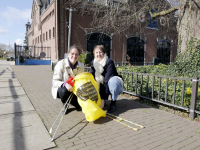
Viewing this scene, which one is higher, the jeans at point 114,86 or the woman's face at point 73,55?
the woman's face at point 73,55

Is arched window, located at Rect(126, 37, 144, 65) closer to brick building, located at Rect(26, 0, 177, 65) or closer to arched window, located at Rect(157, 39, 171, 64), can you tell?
brick building, located at Rect(26, 0, 177, 65)

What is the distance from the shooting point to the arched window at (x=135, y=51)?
68.8 feet

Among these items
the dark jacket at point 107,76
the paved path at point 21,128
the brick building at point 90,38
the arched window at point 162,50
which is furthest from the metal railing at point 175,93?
the arched window at point 162,50

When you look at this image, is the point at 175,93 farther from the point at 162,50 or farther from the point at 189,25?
the point at 162,50

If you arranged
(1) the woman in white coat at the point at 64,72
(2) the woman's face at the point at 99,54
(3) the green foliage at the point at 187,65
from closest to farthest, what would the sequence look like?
(1) the woman in white coat at the point at 64,72
(2) the woman's face at the point at 99,54
(3) the green foliage at the point at 187,65

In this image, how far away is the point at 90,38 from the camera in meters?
18.1

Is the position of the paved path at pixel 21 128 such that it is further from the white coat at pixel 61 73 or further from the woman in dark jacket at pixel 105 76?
the woman in dark jacket at pixel 105 76

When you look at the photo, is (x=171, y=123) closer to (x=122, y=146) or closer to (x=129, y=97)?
(x=122, y=146)

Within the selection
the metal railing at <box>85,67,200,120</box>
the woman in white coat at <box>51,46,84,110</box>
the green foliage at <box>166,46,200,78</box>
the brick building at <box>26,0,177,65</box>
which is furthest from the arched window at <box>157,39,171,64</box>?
the woman in white coat at <box>51,46,84,110</box>

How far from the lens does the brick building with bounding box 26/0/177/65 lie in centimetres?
1655

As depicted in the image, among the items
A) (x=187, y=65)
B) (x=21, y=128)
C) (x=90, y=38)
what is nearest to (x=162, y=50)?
(x=90, y=38)

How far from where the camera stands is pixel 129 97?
5328 mm

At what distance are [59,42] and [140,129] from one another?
1510 centimetres

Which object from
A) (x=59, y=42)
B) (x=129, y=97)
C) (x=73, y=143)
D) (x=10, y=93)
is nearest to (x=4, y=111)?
(x=10, y=93)
